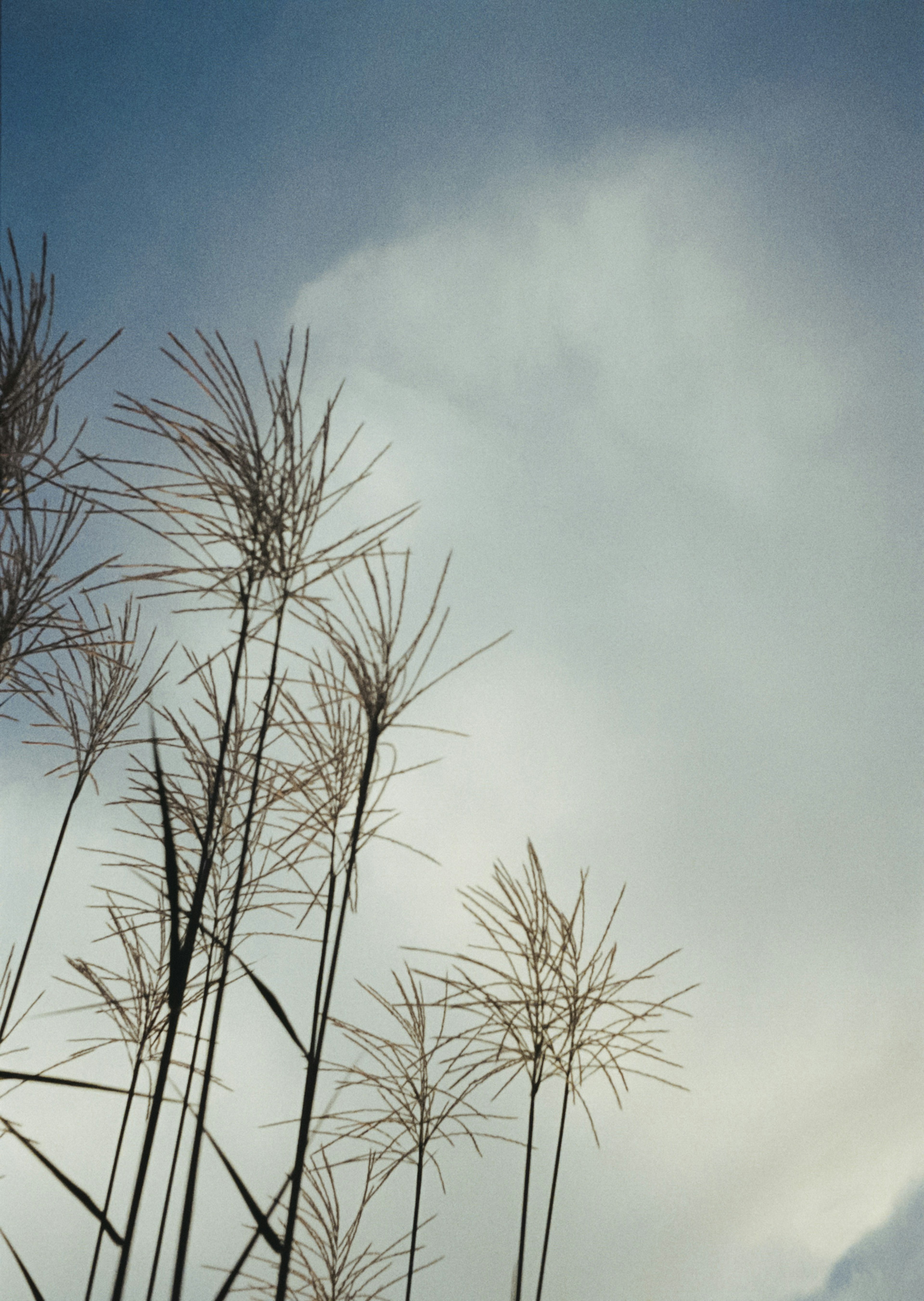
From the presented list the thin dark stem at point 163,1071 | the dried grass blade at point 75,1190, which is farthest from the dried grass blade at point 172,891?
the dried grass blade at point 75,1190

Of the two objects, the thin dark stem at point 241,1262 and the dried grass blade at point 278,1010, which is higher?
the dried grass blade at point 278,1010

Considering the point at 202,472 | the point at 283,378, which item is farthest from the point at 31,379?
the point at 283,378

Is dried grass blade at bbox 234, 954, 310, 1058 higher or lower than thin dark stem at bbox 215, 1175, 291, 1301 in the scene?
higher

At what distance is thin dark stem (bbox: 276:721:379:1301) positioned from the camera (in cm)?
107

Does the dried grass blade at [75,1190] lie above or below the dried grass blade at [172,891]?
below

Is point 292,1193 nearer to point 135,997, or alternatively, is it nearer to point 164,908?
point 135,997

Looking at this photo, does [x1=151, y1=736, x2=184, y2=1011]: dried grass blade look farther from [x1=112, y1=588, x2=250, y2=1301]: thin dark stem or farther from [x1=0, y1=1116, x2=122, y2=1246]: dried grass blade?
[x1=0, y1=1116, x2=122, y2=1246]: dried grass blade

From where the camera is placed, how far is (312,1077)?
120cm

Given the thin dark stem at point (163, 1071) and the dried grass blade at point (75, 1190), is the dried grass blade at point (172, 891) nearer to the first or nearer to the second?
the thin dark stem at point (163, 1071)

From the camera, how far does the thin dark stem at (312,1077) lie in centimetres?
107

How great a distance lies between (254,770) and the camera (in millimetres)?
1225

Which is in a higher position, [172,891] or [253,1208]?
[172,891]

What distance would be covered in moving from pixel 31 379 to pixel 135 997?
1.40m

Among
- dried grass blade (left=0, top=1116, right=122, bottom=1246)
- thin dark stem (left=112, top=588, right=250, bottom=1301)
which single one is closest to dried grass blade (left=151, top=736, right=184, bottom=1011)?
thin dark stem (left=112, top=588, right=250, bottom=1301)
